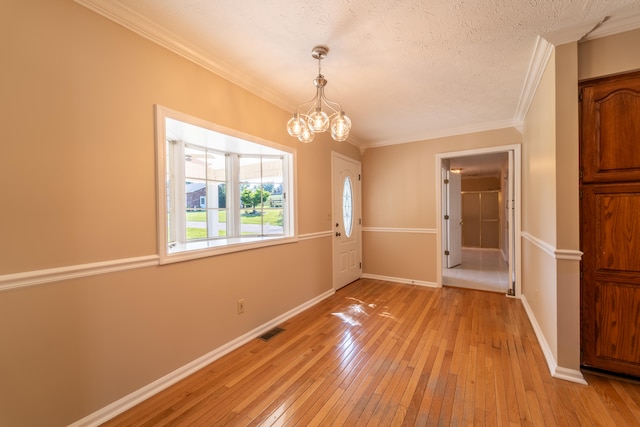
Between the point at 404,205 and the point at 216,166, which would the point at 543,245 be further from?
the point at 216,166

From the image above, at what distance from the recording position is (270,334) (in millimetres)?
2672

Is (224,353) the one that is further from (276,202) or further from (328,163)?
(328,163)

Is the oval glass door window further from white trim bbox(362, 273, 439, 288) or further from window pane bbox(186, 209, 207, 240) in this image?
window pane bbox(186, 209, 207, 240)

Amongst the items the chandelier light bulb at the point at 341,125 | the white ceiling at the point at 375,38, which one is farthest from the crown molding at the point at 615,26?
the chandelier light bulb at the point at 341,125

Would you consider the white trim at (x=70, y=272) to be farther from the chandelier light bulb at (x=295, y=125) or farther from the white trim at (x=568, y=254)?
the white trim at (x=568, y=254)

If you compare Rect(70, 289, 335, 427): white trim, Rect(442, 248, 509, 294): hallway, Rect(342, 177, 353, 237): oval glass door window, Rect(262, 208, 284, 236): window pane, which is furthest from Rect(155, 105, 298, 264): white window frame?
Rect(442, 248, 509, 294): hallway

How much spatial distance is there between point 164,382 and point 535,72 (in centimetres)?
395

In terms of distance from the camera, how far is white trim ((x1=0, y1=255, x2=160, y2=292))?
1.28 meters

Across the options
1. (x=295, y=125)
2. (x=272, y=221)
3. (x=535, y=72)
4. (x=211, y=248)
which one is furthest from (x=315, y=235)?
(x=535, y=72)

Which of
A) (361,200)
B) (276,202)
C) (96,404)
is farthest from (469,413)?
(361,200)

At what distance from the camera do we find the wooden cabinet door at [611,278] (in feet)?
6.05

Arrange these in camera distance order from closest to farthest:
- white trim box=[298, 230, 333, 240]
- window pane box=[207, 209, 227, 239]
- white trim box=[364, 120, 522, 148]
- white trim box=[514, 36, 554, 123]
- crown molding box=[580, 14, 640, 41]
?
crown molding box=[580, 14, 640, 41] < white trim box=[514, 36, 554, 123] < window pane box=[207, 209, 227, 239] < white trim box=[298, 230, 333, 240] < white trim box=[364, 120, 522, 148]

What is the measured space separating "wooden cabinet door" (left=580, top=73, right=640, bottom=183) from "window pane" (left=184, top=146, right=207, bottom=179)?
3.33m

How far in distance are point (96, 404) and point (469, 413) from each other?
7.33 ft
